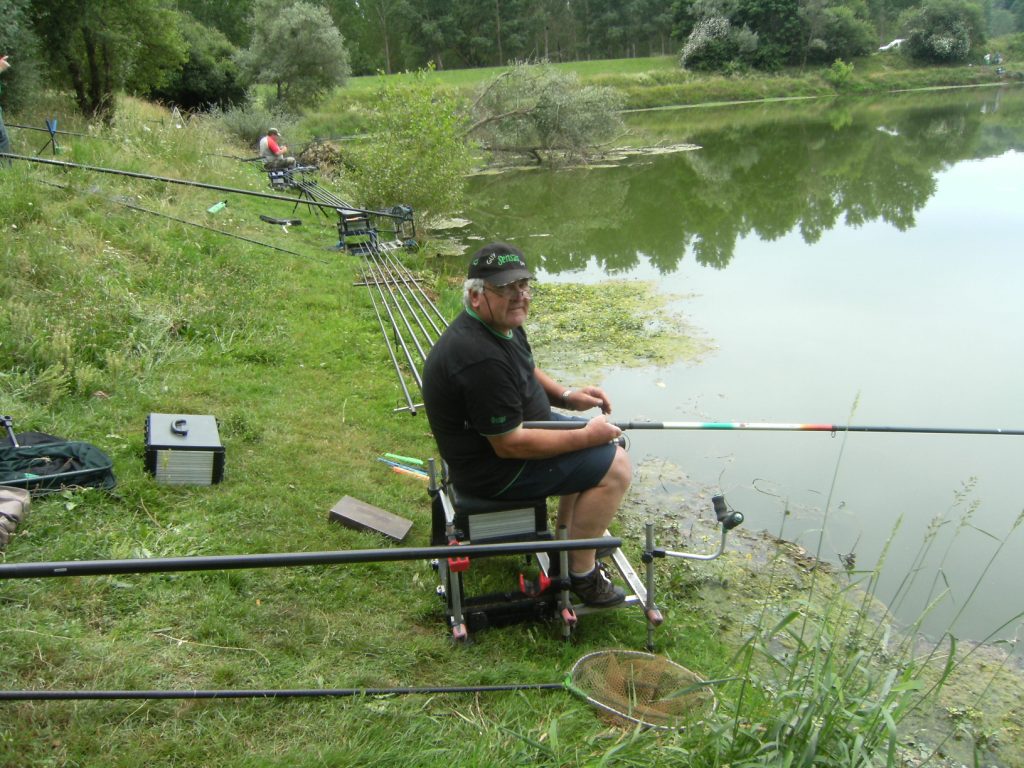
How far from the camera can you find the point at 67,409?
4.38m

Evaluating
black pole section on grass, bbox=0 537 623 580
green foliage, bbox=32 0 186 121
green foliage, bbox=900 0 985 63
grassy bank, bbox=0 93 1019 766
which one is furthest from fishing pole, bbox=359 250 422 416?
green foliage, bbox=900 0 985 63

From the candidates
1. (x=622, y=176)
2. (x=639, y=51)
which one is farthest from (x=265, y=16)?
(x=639, y=51)

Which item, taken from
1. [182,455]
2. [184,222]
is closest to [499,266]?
[182,455]

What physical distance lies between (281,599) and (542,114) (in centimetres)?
1963

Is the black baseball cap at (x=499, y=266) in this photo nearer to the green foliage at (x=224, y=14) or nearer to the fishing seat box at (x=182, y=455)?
the fishing seat box at (x=182, y=455)

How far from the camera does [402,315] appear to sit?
6.75 m

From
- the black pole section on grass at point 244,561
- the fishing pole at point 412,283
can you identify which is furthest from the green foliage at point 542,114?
the black pole section on grass at point 244,561

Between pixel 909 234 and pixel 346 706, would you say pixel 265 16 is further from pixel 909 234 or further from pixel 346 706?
pixel 346 706

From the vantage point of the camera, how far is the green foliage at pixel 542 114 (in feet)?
68.6

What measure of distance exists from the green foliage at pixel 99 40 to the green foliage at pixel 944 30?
131 ft

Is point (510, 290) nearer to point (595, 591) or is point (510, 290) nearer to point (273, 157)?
point (595, 591)

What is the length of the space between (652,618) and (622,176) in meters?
16.9

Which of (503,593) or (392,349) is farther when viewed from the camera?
(392,349)

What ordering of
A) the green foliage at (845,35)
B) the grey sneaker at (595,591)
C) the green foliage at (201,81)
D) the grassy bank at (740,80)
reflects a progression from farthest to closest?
the green foliage at (845,35), the grassy bank at (740,80), the green foliage at (201,81), the grey sneaker at (595,591)
